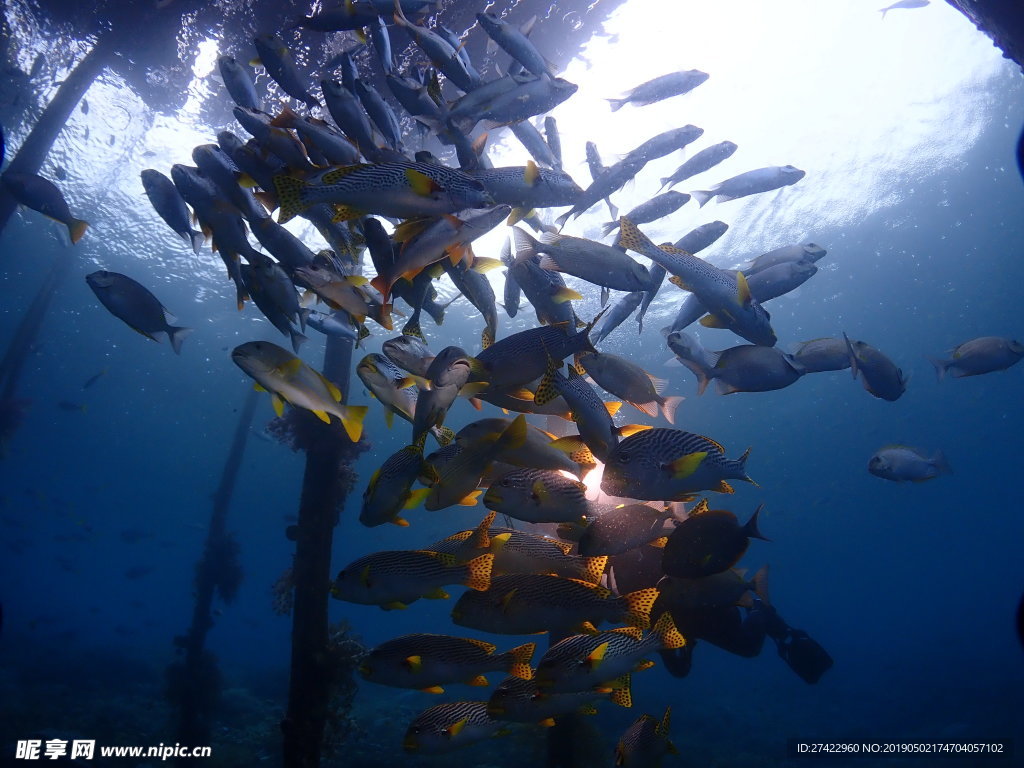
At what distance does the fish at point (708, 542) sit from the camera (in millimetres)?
3881

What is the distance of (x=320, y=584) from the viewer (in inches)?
257

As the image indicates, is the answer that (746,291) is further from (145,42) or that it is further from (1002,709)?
(1002,709)

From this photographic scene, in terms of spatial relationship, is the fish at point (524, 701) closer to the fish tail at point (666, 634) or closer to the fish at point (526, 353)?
the fish tail at point (666, 634)

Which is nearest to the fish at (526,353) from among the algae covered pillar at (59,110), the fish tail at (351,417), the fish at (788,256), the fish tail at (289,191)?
the fish tail at (351,417)

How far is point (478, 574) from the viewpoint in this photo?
12.1 ft

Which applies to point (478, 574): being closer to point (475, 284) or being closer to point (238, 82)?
point (475, 284)

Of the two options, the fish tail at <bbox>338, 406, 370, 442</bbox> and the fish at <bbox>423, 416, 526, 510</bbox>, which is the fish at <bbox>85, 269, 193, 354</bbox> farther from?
the fish at <bbox>423, 416, 526, 510</bbox>

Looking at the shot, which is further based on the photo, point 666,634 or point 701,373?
point 701,373

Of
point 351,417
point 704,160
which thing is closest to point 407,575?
point 351,417

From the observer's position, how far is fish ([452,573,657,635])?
3566 millimetres

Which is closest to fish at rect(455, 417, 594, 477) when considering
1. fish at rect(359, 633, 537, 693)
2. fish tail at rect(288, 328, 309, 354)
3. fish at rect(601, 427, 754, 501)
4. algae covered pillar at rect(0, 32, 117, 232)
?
fish at rect(601, 427, 754, 501)

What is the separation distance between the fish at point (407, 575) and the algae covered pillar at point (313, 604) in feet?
9.95

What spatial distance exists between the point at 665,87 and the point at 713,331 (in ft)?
76.0

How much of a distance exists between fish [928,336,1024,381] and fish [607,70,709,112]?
171 inches
